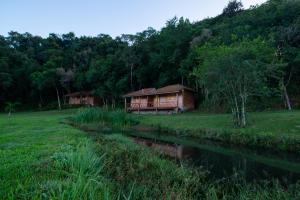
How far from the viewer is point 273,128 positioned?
1834 cm

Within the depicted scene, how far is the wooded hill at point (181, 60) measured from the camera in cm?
2188

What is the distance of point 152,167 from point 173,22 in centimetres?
4706

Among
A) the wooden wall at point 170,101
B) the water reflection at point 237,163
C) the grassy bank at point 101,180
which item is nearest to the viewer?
the grassy bank at point 101,180

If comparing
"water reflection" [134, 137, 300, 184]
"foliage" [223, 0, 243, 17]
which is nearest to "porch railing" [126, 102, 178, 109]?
"water reflection" [134, 137, 300, 184]

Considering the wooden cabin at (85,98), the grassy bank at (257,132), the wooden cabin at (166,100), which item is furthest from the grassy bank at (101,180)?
the wooden cabin at (85,98)

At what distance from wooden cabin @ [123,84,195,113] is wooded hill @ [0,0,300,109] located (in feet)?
7.28

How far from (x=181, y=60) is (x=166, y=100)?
7.70m

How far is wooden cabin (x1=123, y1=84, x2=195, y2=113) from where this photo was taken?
3969 cm

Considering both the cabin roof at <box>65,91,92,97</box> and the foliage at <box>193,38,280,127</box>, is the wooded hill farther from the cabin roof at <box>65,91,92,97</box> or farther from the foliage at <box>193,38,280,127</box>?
the cabin roof at <box>65,91,92,97</box>

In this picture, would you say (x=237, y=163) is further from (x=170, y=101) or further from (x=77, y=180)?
(x=170, y=101)

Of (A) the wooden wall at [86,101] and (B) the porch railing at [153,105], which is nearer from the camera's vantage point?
(B) the porch railing at [153,105]

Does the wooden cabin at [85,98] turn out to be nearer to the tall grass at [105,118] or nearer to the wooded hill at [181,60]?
the wooded hill at [181,60]

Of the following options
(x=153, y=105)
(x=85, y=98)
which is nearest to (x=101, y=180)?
(x=153, y=105)

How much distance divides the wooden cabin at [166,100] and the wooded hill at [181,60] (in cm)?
222
